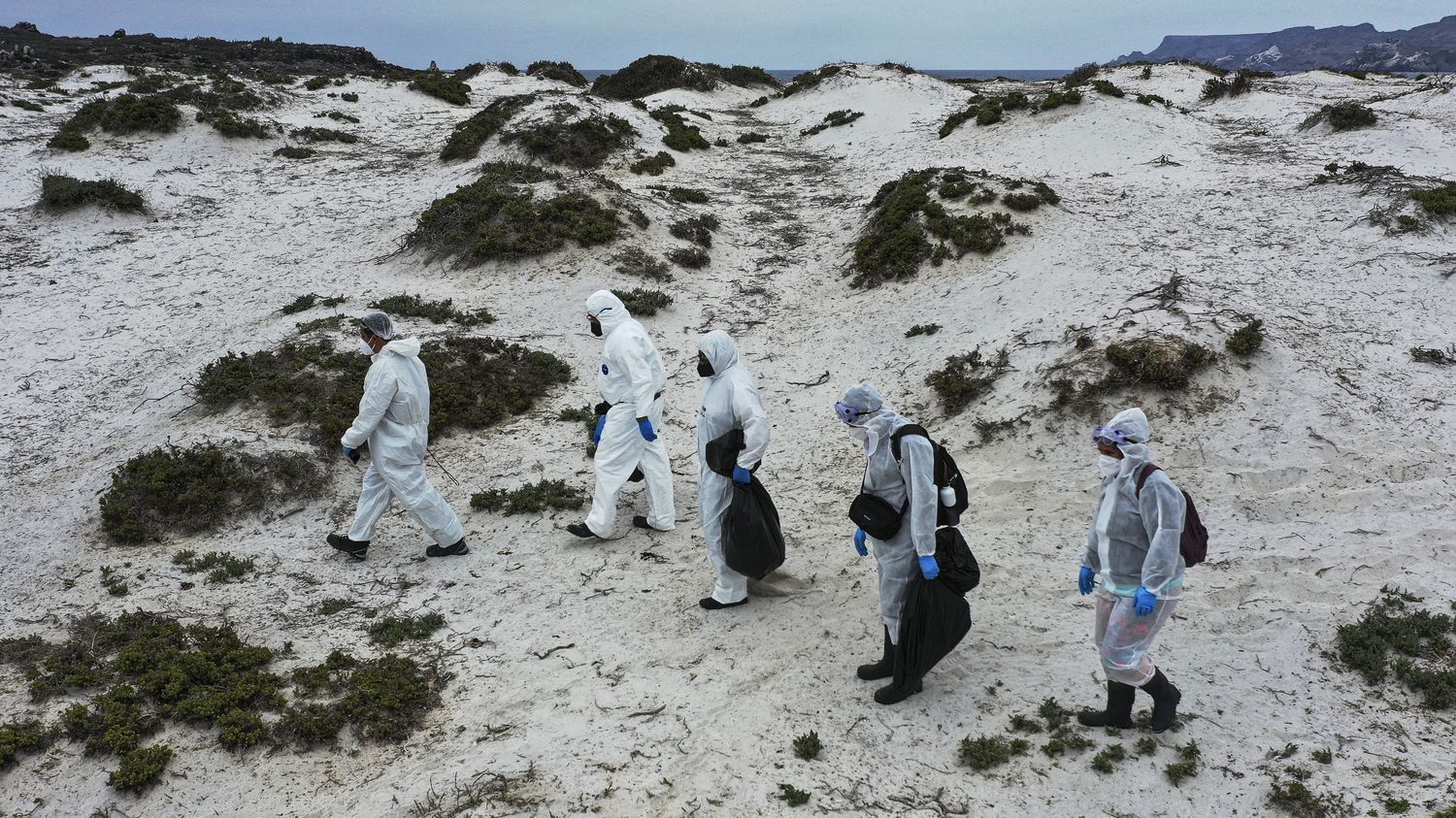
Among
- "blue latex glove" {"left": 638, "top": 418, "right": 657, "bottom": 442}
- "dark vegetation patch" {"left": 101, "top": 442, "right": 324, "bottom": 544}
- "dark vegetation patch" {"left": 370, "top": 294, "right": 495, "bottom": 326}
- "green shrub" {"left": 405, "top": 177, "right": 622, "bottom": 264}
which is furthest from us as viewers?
"green shrub" {"left": 405, "top": 177, "right": 622, "bottom": 264}

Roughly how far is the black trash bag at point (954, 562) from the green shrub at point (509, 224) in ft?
38.7

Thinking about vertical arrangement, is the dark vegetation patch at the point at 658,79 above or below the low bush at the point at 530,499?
above

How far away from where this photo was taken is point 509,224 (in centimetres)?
1545

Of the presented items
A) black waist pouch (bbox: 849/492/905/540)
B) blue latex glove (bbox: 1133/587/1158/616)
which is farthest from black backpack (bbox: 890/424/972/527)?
blue latex glove (bbox: 1133/587/1158/616)

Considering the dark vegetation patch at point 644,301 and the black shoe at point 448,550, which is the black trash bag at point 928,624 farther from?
the dark vegetation patch at point 644,301

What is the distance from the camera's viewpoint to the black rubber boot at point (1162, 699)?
15.4 feet

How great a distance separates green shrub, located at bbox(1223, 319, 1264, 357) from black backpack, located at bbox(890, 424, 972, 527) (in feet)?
18.7

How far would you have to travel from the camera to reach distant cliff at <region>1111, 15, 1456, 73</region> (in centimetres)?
6800

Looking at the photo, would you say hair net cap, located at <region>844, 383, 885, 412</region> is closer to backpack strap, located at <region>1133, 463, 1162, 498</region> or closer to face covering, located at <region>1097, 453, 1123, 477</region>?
face covering, located at <region>1097, 453, 1123, 477</region>

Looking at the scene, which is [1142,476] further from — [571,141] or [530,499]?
[571,141]

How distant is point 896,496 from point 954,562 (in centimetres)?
56

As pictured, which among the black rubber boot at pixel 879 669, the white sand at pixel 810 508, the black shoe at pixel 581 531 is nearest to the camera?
the white sand at pixel 810 508

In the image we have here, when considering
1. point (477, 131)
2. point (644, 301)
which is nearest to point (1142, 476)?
point (644, 301)

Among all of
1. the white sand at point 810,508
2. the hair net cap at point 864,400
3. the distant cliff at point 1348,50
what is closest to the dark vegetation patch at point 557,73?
the white sand at point 810,508
